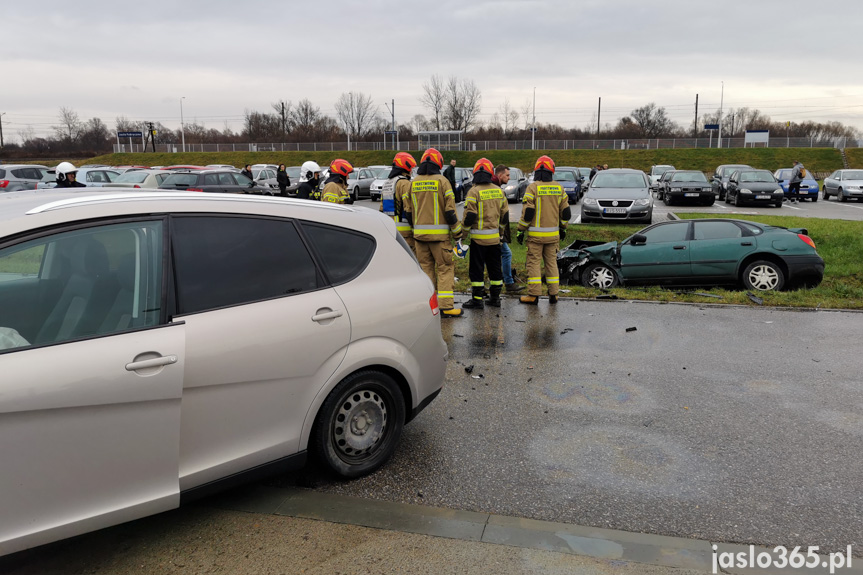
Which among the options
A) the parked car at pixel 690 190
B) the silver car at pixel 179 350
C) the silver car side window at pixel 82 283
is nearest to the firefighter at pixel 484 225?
Answer: the silver car at pixel 179 350

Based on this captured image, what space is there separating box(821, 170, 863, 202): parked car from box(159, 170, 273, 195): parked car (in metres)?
25.2

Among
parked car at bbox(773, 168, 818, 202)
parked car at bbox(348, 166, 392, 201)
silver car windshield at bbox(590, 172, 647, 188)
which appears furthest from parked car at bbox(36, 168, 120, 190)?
parked car at bbox(773, 168, 818, 202)

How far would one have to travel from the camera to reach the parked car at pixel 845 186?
91.0 ft

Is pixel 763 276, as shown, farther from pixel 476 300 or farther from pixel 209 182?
pixel 209 182

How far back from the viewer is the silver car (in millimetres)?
2746

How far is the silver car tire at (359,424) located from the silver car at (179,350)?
0.04ft

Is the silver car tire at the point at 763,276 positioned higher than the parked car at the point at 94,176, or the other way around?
the parked car at the point at 94,176

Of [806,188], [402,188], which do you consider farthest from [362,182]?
[402,188]

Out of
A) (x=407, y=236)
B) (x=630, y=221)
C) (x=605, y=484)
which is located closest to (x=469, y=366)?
(x=605, y=484)

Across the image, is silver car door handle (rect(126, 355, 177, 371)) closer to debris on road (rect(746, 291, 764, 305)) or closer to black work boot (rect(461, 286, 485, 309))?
black work boot (rect(461, 286, 485, 309))

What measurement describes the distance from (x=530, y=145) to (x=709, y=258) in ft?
188

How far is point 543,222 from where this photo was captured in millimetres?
9312

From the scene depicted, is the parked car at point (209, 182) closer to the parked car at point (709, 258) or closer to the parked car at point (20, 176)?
the parked car at point (20, 176)

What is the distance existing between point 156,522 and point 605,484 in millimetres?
2651
